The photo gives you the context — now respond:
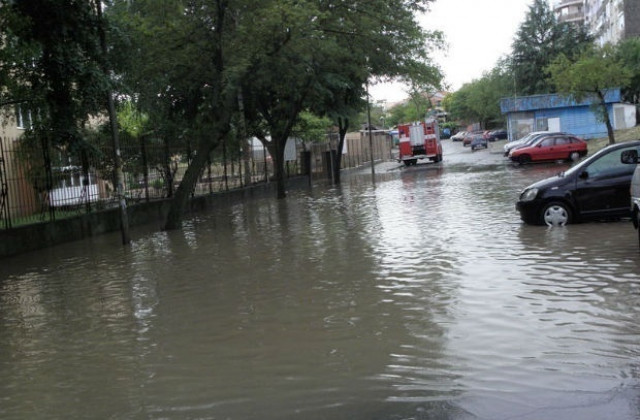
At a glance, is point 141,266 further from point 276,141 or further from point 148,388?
point 276,141

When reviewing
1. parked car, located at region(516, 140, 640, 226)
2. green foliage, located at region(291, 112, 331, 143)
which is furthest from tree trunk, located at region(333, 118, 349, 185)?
parked car, located at region(516, 140, 640, 226)

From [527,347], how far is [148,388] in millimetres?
3019

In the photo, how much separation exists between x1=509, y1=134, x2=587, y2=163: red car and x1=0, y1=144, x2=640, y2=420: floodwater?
2432cm

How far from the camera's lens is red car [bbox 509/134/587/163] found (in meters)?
35.1

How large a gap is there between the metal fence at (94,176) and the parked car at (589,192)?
30.5 feet

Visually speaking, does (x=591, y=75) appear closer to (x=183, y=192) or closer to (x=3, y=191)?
(x=183, y=192)

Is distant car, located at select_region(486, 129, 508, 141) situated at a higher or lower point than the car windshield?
higher

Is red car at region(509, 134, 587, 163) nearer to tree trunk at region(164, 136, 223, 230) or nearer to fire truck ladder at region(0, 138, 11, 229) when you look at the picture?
tree trunk at region(164, 136, 223, 230)

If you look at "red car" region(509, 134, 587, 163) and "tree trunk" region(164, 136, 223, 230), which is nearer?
"tree trunk" region(164, 136, 223, 230)

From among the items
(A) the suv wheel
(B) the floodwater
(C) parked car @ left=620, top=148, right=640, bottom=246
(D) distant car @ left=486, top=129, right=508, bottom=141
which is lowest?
(B) the floodwater

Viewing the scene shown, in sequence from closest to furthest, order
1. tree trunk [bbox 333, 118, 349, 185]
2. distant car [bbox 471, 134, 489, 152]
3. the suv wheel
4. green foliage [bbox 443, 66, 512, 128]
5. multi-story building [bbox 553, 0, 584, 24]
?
the suv wheel < tree trunk [bbox 333, 118, 349, 185] < distant car [bbox 471, 134, 489, 152] < green foliage [bbox 443, 66, 512, 128] < multi-story building [bbox 553, 0, 584, 24]

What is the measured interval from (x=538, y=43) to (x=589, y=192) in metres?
64.0

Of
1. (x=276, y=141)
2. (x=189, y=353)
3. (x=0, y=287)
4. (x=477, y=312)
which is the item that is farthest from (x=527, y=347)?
(x=276, y=141)

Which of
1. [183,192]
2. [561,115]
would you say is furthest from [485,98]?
[183,192]
